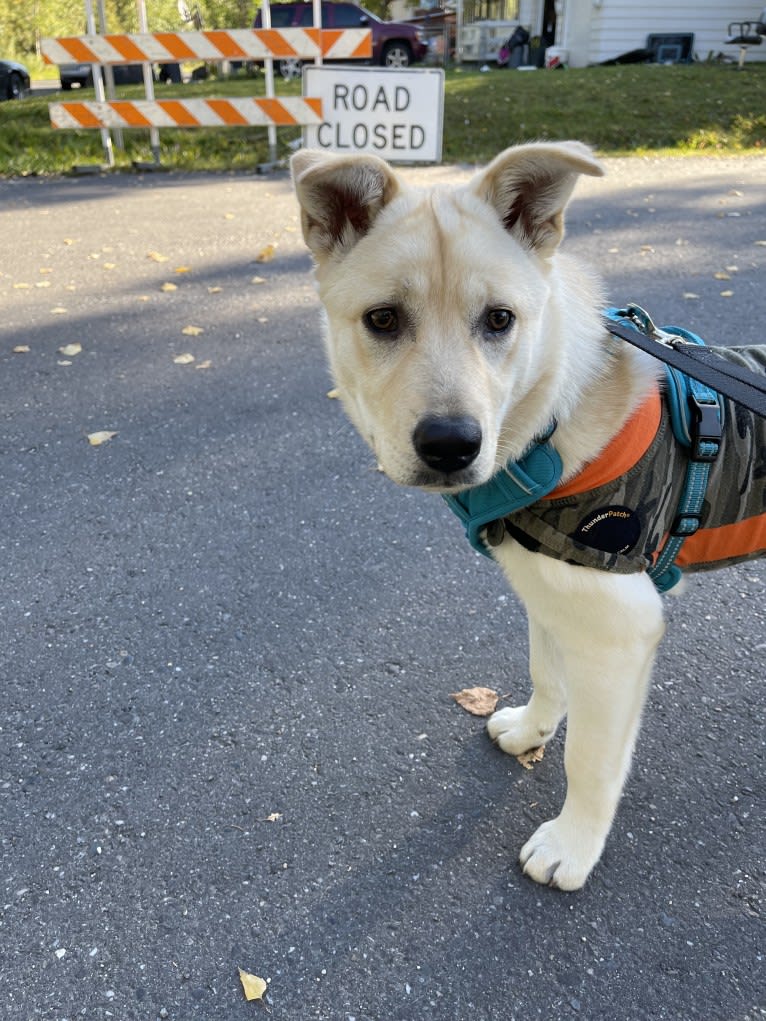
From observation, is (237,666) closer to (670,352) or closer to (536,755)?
(536,755)

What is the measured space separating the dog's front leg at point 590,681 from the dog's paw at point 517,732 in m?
0.36

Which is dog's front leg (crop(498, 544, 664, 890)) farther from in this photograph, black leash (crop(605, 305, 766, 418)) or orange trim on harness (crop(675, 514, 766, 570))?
black leash (crop(605, 305, 766, 418))

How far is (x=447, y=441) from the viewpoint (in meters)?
1.96

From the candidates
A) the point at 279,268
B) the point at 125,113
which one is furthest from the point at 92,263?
the point at 125,113

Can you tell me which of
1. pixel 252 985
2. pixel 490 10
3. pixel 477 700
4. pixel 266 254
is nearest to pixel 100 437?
pixel 477 700

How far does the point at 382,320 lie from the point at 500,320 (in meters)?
0.33

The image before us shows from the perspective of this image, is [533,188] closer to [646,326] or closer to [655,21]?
[646,326]

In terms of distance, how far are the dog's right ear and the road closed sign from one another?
9382mm

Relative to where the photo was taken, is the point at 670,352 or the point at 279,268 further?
the point at 279,268

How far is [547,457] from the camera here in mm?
2113

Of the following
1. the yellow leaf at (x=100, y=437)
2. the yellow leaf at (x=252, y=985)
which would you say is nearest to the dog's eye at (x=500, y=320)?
the yellow leaf at (x=252, y=985)

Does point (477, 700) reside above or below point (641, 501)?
below

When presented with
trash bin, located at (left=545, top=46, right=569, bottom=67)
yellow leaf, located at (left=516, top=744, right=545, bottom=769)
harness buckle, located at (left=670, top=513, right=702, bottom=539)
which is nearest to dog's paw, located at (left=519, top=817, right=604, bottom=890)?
yellow leaf, located at (left=516, top=744, right=545, bottom=769)

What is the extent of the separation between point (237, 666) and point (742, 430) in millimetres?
1969
